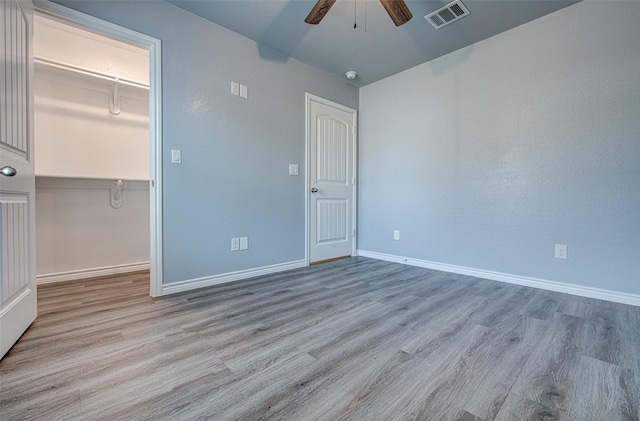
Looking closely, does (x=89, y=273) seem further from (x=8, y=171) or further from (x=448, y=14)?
(x=448, y=14)

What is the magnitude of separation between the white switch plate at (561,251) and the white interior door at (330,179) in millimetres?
2158

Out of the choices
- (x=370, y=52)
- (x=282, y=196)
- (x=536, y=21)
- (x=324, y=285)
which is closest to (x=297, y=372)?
(x=324, y=285)

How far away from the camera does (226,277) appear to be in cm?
262

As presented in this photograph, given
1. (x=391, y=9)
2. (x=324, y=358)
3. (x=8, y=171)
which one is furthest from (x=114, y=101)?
(x=324, y=358)

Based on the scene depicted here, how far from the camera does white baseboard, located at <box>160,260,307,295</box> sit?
231 cm

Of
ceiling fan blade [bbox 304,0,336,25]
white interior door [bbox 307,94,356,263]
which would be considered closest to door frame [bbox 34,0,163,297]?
ceiling fan blade [bbox 304,0,336,25]

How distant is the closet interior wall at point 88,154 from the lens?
2508 millimetres

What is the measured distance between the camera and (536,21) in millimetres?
2434

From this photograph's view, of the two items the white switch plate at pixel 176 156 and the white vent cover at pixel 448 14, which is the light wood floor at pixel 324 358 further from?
the white vent cover at pixel 448 14

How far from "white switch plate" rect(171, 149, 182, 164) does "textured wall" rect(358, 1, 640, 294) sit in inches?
94.1

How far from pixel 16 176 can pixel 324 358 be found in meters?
1.83

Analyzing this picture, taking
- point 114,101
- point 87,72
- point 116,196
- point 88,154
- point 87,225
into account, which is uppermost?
point 87,72

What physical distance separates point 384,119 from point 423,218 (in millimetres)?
1372

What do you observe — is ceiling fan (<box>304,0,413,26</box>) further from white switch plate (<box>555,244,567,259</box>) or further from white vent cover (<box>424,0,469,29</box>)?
white switch plate (<box>555,244,567,259</box>)
